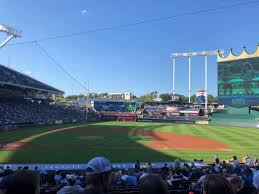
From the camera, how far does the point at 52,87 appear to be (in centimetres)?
9019

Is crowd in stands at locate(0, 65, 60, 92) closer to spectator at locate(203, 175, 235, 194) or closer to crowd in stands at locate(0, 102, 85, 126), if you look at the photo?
crowd in stands at locate(0, 102, 85, 126)

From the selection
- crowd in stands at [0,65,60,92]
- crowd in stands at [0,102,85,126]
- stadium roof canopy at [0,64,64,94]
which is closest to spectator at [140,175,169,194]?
crowd in stands at [0,102,85,126]

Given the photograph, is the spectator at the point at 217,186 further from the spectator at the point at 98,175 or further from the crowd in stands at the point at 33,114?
the crowd in stands at the point at 33,114

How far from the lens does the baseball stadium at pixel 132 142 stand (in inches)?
184

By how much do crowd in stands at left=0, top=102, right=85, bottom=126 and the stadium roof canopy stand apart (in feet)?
12.8

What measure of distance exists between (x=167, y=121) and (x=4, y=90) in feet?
120

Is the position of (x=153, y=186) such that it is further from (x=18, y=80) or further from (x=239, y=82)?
(x=18, y=80)

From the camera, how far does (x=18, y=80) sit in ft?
234

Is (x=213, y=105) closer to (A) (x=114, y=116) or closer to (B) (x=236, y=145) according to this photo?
(A) (x=114, y=116)

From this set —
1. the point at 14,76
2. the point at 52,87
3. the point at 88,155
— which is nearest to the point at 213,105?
the point at 52,87

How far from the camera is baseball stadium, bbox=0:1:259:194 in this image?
468cm

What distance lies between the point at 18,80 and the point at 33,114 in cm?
777

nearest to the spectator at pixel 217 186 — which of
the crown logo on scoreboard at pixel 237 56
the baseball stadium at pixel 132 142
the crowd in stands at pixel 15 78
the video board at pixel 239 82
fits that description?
the baseball stadium at pixel 132 142

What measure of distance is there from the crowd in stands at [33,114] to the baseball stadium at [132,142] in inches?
11.5
